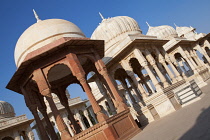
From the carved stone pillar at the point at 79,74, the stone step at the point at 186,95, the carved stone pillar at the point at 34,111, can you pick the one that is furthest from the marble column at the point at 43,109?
the stone step at the point at 186,95

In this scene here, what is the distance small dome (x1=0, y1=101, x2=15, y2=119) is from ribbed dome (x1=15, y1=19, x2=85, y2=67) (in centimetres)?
1378

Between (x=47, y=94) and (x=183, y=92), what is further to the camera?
(x=183, y=92)

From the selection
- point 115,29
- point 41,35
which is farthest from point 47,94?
point 115,29

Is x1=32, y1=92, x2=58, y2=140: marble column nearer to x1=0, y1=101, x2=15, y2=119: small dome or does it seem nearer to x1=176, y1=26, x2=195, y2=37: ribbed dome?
x1=0, y1=101, x2=15, y2=119: small dome

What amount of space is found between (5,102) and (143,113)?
63.3ft

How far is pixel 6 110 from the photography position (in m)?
21.5

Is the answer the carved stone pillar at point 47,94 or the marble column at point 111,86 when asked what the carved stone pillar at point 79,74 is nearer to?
the carved stone pillar at point 47,94

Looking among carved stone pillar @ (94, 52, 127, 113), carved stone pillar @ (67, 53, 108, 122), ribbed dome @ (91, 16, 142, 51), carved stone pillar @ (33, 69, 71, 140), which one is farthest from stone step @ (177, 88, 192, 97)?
ribbed dome @ (91, 16, 142, 51)

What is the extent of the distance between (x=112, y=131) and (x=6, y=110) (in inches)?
747

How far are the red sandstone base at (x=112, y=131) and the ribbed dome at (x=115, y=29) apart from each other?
11.2 m

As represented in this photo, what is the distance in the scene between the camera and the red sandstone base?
7.09 metres

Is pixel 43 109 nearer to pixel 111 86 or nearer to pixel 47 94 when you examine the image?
pixel 47 94

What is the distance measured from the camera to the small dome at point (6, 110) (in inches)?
822

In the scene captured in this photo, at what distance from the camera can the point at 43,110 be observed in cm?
1085
